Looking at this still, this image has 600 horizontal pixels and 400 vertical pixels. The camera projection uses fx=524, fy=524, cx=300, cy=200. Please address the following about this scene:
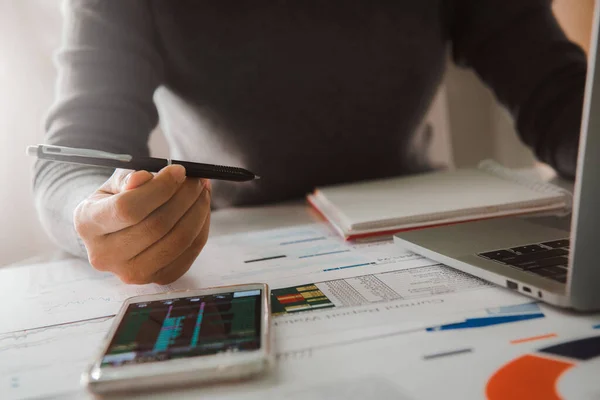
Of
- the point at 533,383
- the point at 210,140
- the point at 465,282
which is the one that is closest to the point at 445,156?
the point at 210,140

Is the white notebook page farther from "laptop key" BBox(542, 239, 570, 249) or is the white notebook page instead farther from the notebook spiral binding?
"laptop key" BBox(542, 239, 570, 249)

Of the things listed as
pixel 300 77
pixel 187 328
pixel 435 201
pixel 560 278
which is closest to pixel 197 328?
pixel 187 328

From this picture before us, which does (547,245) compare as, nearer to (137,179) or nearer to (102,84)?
(137,179)

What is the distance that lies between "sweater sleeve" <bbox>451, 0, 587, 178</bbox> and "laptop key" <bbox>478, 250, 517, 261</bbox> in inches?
16.2

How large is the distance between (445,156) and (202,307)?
1212 mm

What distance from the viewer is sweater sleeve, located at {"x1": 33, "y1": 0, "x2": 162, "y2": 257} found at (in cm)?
69

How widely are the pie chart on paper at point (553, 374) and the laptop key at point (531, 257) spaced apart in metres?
0.10

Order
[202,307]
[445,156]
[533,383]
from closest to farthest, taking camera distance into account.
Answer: [533,383], [202,307], [445,156]

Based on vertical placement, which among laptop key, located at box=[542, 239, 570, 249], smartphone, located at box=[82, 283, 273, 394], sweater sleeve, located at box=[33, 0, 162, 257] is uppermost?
sweater sleeve, located at box=[33, 0, 162, 257]

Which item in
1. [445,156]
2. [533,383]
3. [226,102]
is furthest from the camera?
[445,156]

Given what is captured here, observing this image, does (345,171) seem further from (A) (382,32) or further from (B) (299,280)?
(B) (299,280)

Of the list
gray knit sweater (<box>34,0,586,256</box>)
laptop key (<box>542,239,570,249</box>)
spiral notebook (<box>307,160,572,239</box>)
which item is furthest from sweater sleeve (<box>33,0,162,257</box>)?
laptop key (<box>542,239,570,249</box>)

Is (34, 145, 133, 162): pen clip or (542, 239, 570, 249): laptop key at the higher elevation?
(34, 145, 133, 162): pen clip

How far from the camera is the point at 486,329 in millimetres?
336
